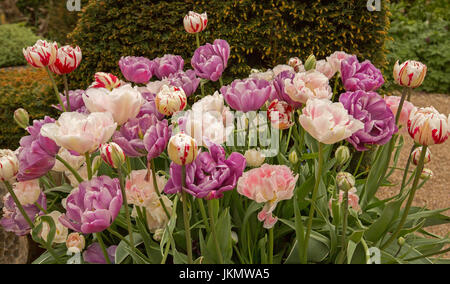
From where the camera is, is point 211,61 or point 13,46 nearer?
point 211,61

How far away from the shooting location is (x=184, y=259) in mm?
983

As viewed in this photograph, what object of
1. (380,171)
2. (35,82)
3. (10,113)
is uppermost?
(380,171)

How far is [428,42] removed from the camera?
19.2 feet

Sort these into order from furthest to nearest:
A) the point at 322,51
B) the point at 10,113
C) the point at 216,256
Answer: the point at 10,113 → the point at 322,51 → the point at 216,256

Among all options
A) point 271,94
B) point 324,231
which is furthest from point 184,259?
point 271,94

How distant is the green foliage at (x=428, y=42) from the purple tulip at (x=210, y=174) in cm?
489

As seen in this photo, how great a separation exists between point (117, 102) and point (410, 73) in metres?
0.70

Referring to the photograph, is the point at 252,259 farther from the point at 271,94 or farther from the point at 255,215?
the point at 271,94

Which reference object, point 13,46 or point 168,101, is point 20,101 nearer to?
point 13,46

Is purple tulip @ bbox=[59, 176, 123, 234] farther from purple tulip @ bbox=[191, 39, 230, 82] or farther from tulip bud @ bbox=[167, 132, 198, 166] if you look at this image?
purple tulip @ bbox=[191, 39, 230, 82]

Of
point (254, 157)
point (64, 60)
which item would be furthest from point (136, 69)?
point (254, 157)

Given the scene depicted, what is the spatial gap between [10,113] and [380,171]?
10.4 ft

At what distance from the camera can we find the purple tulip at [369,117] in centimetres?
94

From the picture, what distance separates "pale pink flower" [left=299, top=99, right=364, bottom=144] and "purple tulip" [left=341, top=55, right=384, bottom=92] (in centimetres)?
26
